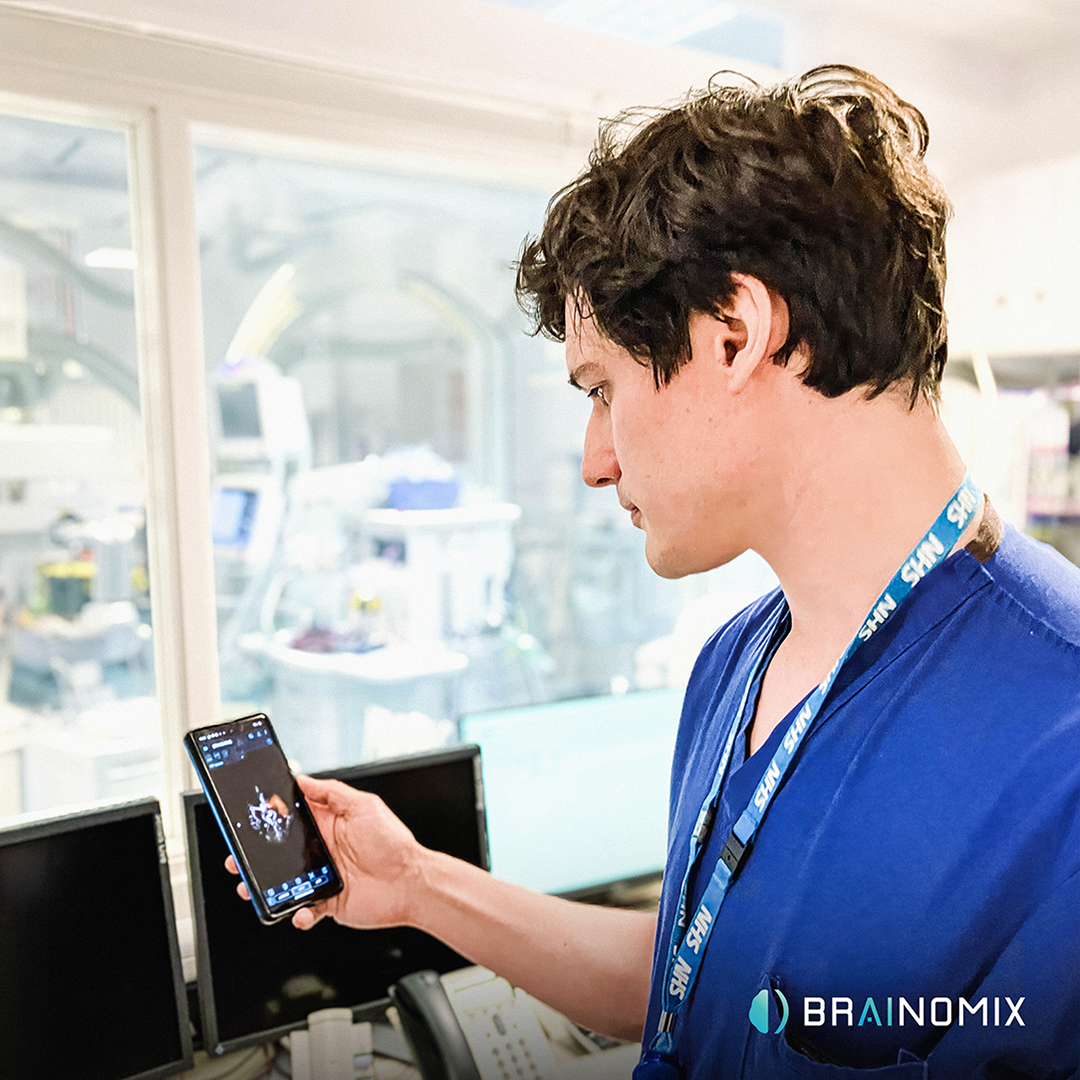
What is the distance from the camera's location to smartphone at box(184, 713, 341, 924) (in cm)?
92

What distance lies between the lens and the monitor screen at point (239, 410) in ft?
5.08

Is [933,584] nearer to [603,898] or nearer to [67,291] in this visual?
[603,898]

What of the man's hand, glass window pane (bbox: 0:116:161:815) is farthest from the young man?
glass window pane (bbox: 0:116:161:815)

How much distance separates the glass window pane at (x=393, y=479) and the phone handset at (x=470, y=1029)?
57 centimetres

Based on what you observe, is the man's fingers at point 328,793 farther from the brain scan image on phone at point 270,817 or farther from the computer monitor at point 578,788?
the computer monitor at point 578,788

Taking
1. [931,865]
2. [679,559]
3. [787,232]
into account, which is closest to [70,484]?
[679,559]

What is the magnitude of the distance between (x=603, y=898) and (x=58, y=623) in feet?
2.93

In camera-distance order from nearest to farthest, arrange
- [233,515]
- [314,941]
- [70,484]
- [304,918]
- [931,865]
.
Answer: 1. [931,865]
2. [304,918]
3. [314,941]
4. [70,484]
5. [233,515]

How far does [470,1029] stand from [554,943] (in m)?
0.31

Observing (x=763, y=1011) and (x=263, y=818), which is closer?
(x=763, y=1011)

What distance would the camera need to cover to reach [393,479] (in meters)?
1.76

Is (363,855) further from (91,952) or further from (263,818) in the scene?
(91,952)

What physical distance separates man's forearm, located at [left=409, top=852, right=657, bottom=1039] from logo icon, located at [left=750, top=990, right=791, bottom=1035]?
10.9 inches

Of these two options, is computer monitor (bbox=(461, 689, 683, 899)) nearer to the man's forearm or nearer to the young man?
the man's forearm
